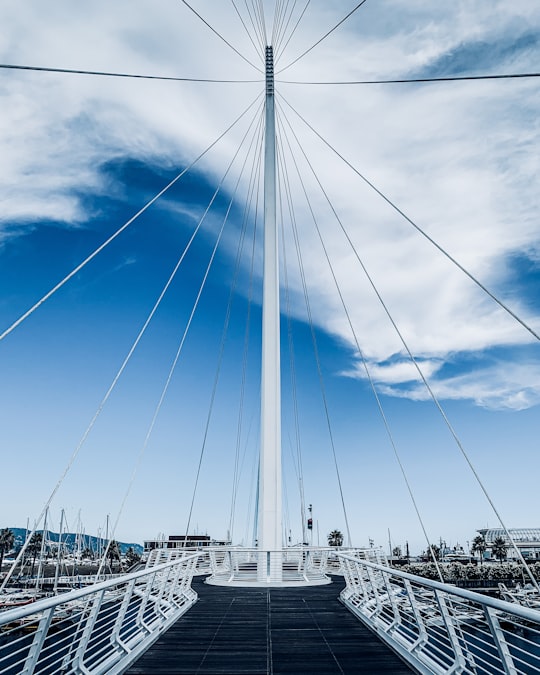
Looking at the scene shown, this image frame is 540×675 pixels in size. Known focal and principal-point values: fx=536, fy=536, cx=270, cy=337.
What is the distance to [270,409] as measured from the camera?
45.5 ft

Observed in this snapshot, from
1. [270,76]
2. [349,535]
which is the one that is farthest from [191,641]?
[270,76]

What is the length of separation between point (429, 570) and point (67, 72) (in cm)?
7251

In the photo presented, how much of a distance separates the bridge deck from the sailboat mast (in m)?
3.30

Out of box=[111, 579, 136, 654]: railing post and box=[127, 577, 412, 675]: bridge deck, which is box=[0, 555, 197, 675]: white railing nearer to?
box=[111, 579, 136, 654]: railing post

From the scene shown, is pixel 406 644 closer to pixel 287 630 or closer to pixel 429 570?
pixel 287 630

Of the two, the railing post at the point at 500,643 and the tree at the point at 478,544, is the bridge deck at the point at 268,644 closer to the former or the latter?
the railing post at the point at 500,643

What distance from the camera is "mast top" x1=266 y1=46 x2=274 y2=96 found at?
1703 centimetres

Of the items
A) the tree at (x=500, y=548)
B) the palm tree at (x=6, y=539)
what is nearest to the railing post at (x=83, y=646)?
the palm tree at (x=6, y=539)

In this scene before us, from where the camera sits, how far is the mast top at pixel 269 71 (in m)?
17.0

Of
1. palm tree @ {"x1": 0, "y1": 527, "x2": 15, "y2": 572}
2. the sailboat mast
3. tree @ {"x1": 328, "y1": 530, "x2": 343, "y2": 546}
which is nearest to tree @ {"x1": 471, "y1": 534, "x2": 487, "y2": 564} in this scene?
tree @ {"x1": 328, "y1": 530, "x2": 343, "y2": 546}

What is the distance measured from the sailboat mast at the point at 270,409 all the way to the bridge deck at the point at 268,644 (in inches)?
130

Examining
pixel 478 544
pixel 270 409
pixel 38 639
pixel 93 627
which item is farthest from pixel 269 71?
pixel 478 544

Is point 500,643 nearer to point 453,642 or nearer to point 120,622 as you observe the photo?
point 453,642

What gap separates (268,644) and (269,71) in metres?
16.4
